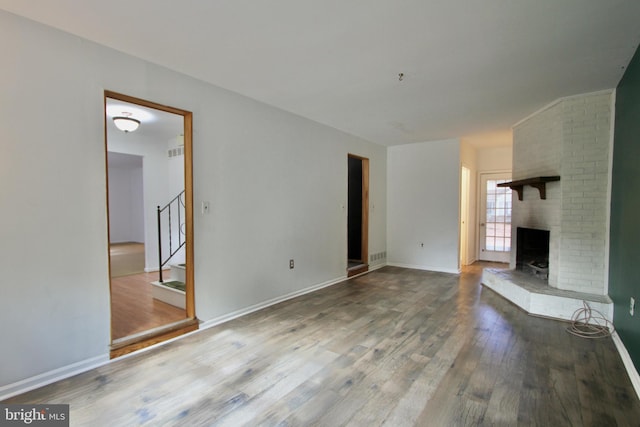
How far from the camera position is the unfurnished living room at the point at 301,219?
1992 mm

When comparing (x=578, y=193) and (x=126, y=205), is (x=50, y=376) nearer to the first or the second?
(x=578, y=193)

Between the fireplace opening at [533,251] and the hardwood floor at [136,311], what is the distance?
4.59 m

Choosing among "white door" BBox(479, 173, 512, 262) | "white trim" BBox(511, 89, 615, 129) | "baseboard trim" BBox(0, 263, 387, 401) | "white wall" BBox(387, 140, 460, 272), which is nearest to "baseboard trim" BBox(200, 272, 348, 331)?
"baseboard trim" BBox(0, 263, 387, 401)

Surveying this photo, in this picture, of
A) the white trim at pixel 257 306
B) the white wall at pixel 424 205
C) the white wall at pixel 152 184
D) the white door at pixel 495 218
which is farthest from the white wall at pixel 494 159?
the white wall at pixel 152 184

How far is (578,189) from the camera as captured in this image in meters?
3.54

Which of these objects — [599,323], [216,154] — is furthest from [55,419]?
[599,323]

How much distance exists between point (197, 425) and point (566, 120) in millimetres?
4756

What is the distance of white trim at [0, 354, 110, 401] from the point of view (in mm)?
2004

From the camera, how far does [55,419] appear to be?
1814 millimetres

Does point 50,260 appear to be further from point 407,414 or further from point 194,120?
point 407,414

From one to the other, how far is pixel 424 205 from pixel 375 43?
4197 mm

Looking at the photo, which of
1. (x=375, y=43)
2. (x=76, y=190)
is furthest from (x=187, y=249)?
(x=375, y=43)

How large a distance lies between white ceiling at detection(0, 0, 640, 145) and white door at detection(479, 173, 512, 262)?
335 cm

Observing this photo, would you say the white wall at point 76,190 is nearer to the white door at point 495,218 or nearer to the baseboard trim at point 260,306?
the baseboard trim at point 260,306
